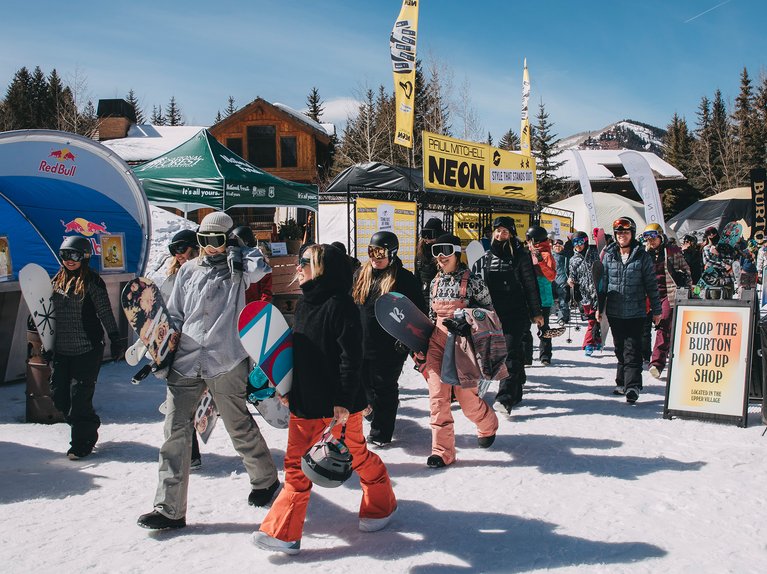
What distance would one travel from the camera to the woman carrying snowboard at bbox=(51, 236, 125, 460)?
479 cm

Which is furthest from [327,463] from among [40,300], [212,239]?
[40,300]

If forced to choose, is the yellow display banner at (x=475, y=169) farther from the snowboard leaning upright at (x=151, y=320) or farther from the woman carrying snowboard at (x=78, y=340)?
the snowboard leaning upright at (x=151, y=320)

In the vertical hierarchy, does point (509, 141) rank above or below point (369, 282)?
above

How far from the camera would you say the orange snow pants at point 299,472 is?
10.1ft

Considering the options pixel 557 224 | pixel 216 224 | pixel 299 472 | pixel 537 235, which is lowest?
pixel 299 472

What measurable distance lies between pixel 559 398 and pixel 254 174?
6.80m

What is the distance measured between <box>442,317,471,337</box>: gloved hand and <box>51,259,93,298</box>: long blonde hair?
2952 mm

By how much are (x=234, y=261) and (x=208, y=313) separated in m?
0.34

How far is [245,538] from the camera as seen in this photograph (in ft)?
11.0

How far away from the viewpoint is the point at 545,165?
1794 inches

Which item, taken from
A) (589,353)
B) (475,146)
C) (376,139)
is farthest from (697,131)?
(589,353)

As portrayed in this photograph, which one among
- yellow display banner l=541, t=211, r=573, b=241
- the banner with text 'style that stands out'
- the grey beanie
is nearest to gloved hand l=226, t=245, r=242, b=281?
the grey beanie

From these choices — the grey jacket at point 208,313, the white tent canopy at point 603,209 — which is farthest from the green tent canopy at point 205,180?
the white tent canopy at point 603,209

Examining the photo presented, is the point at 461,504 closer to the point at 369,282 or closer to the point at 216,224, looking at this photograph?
the point at 369,282
